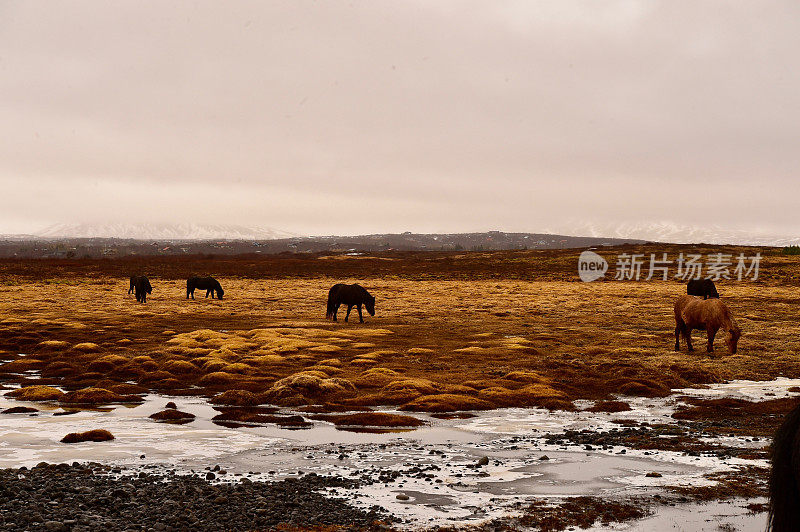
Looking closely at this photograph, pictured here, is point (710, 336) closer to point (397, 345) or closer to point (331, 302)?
point (397, 345)

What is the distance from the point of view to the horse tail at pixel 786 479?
307 inches

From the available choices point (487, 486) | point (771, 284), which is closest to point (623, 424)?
point (487, 486)

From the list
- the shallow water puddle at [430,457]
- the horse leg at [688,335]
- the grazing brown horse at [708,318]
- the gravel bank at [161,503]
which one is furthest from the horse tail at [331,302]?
the gravel bank at [161,503]

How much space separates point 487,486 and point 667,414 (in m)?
9.54

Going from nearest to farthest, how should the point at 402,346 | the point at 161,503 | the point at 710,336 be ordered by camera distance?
the point at 161,503, the point at 710,336, the point at 402,346

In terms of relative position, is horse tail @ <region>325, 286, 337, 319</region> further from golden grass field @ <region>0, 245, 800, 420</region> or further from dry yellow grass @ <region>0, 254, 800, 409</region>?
dry yellow grass @ <region>0, 254, 800, 409</region>

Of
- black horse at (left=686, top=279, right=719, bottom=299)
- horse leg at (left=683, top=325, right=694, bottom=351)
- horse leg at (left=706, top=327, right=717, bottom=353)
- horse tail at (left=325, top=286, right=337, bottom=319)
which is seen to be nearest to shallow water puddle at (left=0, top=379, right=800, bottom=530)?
horse leg at (left=706, top=327, right=717, bottom=353)

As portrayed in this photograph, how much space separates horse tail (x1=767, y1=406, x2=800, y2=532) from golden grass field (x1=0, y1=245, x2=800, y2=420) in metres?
13.6

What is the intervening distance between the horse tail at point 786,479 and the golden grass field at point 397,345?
13580mm

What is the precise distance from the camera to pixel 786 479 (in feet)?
25.9

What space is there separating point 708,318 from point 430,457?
2162 centimetres

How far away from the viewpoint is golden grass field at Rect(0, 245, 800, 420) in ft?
79.6

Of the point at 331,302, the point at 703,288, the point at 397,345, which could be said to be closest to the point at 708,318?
the point at 397,345

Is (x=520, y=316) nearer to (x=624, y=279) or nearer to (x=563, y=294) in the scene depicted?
(x=563, y=294)
